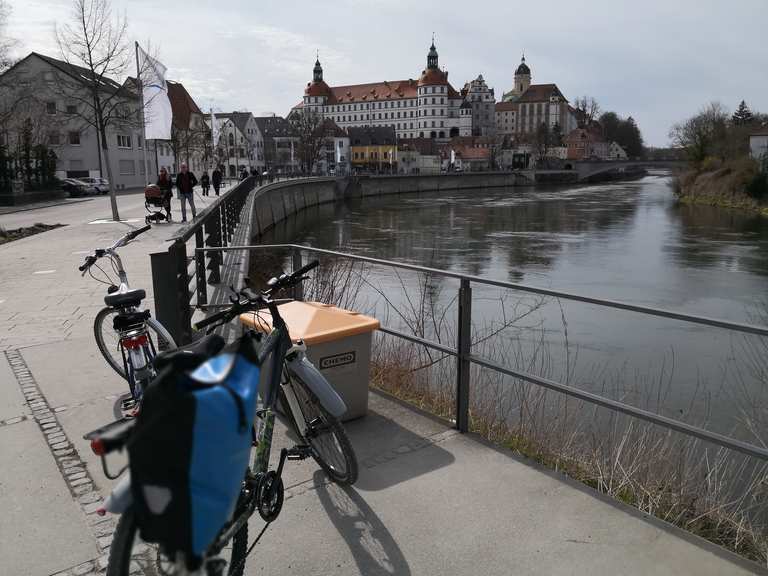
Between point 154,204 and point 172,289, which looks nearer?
point 172,289

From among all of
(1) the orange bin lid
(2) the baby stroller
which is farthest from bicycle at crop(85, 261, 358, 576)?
(2) the baby stroller

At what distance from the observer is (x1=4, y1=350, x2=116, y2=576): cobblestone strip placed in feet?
9.23

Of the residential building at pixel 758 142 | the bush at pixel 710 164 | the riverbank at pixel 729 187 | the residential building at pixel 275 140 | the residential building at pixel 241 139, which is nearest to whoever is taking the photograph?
the riverbank at pixel 729 187

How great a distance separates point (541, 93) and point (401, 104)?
107 feet

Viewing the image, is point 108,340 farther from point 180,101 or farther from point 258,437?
point 180,101

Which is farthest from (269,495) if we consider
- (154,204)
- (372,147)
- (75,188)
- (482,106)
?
(482,106)

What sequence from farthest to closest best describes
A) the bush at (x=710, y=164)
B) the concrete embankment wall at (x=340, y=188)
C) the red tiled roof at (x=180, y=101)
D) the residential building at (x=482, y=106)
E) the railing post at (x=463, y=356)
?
the residential building at (x=482, y=106) < the red tiled roof at (x=180, y=101) < the bush at (x=710, y=164) < the concrete embankment wall at (x=340, y=188) < the railing post at (x=463, y=356)

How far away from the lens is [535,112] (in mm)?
158375

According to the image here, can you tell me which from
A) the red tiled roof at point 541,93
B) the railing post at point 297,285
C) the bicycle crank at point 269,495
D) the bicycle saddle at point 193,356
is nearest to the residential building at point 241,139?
the red tiled roof at point 541,93

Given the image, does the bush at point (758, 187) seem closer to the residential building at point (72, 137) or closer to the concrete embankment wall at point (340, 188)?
the concrete embankment wall at point (340, 188)

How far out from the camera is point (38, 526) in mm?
3066

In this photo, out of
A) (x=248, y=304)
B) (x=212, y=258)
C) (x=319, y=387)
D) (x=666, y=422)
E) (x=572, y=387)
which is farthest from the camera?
(x=212, y=258)

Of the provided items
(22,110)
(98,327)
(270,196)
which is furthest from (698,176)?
(98,327)

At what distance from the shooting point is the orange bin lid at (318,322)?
4016 millimetres
